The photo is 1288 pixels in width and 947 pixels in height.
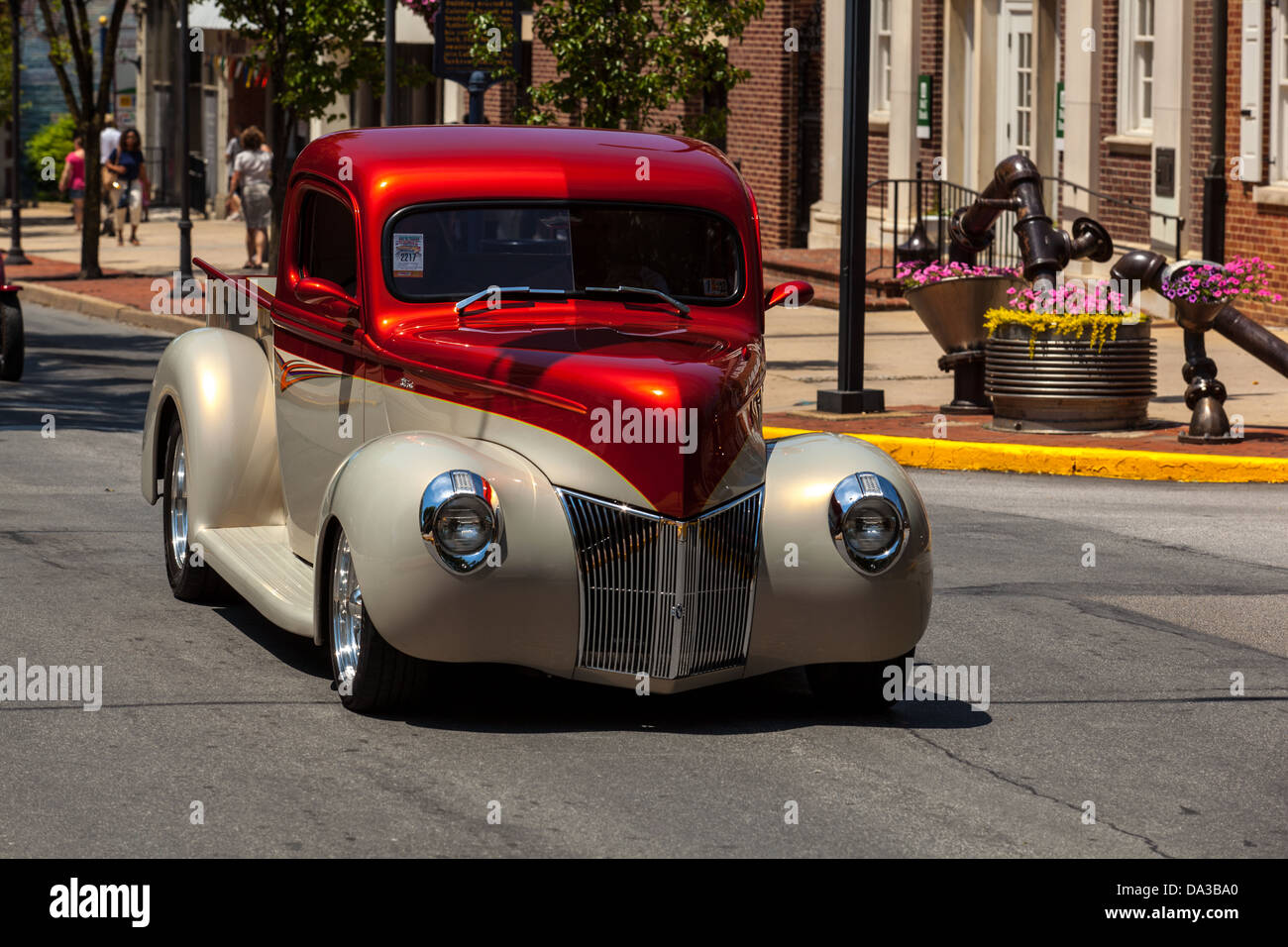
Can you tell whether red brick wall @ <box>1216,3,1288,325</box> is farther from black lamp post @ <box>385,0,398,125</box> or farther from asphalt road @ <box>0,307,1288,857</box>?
asphalt road @ <box>0,307,1288,857</box>

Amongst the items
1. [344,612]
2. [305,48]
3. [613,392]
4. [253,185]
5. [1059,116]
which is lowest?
[344,612]

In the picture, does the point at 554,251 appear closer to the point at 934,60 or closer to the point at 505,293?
the point at 505,293

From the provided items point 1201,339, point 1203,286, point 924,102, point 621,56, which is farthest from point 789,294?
point 924,102

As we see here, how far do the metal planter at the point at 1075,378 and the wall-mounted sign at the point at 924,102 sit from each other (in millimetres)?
13118

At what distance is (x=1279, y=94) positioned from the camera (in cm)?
2158

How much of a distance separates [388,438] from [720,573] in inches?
46.6

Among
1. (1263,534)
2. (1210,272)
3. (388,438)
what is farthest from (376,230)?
(1210,272)

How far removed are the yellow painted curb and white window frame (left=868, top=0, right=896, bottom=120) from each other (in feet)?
48.9

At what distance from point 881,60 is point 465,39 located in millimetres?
10610

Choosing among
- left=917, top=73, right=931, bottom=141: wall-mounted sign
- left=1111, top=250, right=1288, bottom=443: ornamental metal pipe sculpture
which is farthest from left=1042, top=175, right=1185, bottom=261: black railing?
left=1111, top=250, right=1288, bottom=443: ornamental metal pipe sculpture

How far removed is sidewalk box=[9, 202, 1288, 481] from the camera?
45.9ft

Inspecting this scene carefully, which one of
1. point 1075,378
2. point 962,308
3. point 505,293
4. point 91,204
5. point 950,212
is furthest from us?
point 91,204

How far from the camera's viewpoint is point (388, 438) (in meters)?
7.37

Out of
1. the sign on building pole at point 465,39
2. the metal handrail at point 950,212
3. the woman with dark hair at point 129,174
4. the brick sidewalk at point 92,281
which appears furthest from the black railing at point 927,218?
the woman with dark hair at point 129,174
